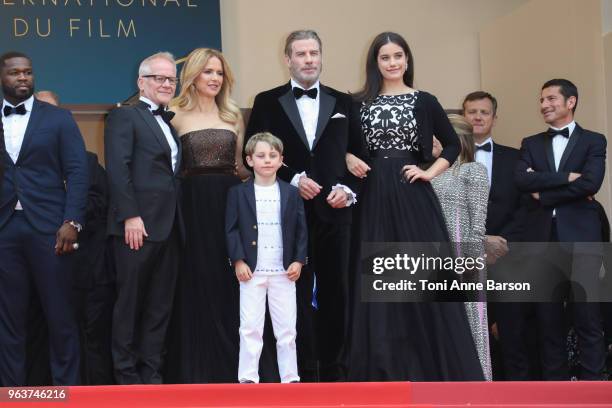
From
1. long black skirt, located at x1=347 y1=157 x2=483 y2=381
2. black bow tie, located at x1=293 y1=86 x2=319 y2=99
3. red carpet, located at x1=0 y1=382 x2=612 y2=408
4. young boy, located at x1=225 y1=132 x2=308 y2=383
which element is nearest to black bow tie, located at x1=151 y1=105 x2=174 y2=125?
young boy, located at x1=225 y1=132 x2=308 y2=383

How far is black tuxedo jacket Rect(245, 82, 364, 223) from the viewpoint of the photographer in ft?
17.1

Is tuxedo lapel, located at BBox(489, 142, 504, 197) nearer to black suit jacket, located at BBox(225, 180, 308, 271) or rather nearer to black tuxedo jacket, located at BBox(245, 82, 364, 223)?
black tuxedo jacket, located at BBox(245, 82, 364, 223)

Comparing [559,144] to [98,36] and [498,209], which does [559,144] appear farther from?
[98,36]

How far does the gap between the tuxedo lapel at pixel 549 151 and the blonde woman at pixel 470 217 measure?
1.50 feet

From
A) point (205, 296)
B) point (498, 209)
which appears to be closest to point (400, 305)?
point (205, 296)

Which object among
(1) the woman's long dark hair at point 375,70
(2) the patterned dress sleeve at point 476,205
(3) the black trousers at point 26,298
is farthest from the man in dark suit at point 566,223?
(3) the black trousers at point 26,298

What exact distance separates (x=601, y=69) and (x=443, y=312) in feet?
9.63

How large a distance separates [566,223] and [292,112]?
174 centimetres

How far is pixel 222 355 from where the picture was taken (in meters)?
5.20

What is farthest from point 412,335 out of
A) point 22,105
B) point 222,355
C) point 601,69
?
point 601,69

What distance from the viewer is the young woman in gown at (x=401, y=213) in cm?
516

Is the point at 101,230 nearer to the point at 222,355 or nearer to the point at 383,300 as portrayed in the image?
the point at 222,355

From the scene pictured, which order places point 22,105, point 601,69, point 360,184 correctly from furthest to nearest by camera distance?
point 601,69 < point 360,184 < point 22,105

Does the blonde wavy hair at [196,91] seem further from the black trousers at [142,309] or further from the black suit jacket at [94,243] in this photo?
the black trousers at [142,309]
